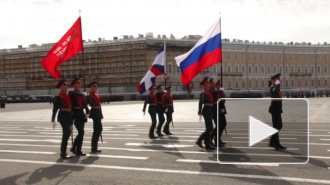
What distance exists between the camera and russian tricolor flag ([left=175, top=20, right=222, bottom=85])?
36.0 feet

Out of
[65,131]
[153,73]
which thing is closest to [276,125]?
[65,131]

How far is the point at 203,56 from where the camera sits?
36.4 feet

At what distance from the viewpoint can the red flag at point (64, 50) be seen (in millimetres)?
10672

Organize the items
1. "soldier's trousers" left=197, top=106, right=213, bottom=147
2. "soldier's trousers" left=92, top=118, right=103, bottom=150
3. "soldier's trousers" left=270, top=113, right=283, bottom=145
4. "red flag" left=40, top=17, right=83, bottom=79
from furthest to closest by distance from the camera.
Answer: "red flag" left=40, top=17, right=83, bottom=79 < "soldier's trousers" left=92, top=118, right=103, bottom=150 < "soldier's trousers" left=197, top=106, right=213, bottom=147 < "soldier's trousers" left=270, top=113, right=283, bottom=145

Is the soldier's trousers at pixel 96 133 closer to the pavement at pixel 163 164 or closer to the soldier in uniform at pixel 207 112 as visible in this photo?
the pavement at pixel 163 164

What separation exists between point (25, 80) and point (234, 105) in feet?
254
